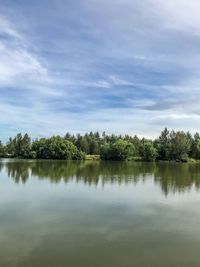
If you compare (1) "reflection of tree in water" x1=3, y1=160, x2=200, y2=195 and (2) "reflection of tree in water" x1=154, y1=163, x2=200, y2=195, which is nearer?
(2) "reflection of tree in water" x1=154, y1=163, x2=200, y2=195

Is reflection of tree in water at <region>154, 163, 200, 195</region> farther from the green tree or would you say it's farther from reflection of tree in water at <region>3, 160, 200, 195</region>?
the green tree

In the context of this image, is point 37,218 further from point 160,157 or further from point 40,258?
point 160,157

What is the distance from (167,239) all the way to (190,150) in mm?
111191

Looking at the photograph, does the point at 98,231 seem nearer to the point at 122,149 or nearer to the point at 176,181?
the point at 176,181

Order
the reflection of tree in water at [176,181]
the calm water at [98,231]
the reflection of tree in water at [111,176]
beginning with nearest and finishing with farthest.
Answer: the calm water at [98,231], the reflection of tree in water at [176,181], the reflection of tree in water at [111,176]

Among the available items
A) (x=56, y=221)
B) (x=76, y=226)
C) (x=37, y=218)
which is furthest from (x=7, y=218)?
(x=76, y=226)

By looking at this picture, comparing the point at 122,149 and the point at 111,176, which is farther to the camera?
the point at 122,149

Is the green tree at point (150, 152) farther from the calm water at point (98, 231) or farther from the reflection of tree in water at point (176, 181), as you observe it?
the calm water at point (98, 231)

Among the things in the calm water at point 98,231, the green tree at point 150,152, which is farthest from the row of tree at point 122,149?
the calm water at point 98,231

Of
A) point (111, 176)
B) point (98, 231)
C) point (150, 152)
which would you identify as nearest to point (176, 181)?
point (111, 176)

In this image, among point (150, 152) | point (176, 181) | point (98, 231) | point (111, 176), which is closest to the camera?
point (98, 231)

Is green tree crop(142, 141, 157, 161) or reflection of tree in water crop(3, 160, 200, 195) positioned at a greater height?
green tree crop(142, 141, 157, 161)

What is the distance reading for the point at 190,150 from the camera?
120875 mm

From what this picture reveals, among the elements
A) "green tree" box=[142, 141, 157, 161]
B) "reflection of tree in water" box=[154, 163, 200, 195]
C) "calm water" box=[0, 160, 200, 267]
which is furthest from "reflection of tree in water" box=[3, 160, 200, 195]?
"green tree" box=[142, 141, 157, 161]
